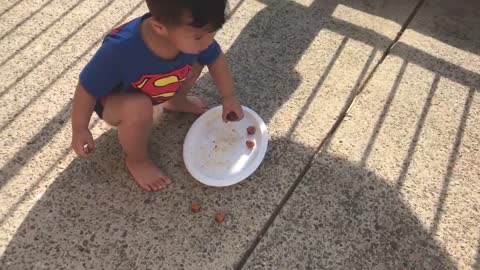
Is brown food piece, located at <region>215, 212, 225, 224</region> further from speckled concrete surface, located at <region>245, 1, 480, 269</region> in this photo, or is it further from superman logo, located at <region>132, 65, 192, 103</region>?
superman logo, located at <region>132, 65, 192, 103</region>

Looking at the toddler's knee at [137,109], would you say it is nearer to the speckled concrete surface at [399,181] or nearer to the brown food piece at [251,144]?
the brown food piece at [251,144]

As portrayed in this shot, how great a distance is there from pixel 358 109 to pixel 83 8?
1.71 meters

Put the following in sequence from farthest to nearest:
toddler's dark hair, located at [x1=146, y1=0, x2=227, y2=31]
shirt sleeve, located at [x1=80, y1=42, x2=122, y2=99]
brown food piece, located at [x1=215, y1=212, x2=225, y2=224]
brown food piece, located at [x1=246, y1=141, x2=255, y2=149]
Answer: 1. brown food piece, located at [x1=246, y1=141, x2=255, y2=149]
2. brown food piece, located at [x1=215, y1=212, x2=225, y2=224]
3. shirt sleeve, located at [x1=80, y1=42, x2=122, y2=99]
4. toddler's dark hair, located at [x1=146, y1=0, x2=227, y2=31]

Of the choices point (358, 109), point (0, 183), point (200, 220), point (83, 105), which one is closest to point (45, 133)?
point (0, 183)

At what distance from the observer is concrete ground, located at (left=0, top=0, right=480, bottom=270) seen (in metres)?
1.90

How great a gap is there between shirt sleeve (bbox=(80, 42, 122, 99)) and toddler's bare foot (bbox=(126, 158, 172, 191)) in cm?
38

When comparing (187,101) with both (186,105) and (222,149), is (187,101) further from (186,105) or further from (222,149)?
(222,149)

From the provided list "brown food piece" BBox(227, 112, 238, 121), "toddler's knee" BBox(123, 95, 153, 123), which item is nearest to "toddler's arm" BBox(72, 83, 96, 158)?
"toddler's knee" BBox(123, 95, 153, 123)

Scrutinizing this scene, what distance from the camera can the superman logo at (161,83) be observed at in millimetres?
1879

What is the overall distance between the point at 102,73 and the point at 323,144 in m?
1.05

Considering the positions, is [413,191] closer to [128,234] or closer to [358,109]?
[358,109]

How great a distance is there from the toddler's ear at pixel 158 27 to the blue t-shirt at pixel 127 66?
10cm

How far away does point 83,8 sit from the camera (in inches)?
113

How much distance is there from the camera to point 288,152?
2209 millimetres
